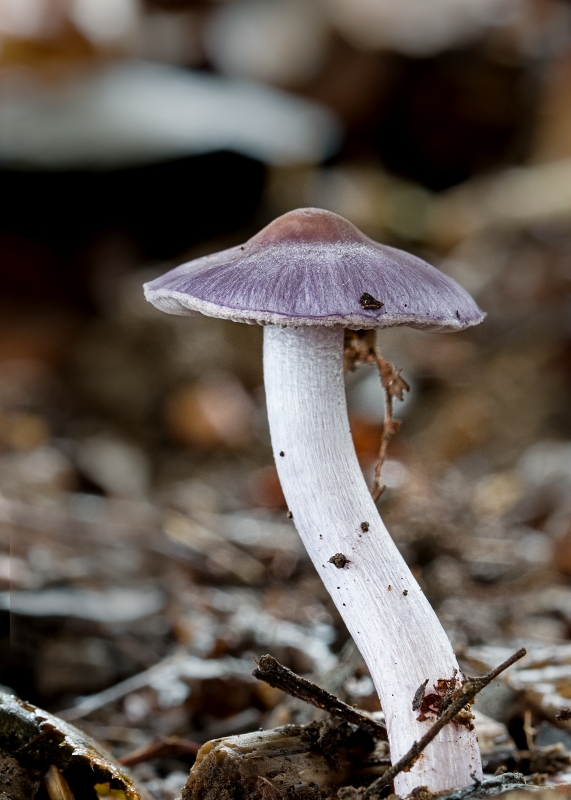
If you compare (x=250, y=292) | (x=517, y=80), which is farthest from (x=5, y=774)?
(x=517, y=80)

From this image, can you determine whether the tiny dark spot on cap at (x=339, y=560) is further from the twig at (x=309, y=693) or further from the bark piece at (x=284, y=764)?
the bark piece at (x=284, y=764)

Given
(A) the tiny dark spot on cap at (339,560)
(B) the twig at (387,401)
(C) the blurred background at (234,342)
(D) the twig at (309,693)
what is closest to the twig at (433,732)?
(D) the twig at (309,693)

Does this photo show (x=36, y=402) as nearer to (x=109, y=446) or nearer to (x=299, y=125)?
(x=109, y=446)

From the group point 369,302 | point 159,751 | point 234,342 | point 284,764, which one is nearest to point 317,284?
point 369,302

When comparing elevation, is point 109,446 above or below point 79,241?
below

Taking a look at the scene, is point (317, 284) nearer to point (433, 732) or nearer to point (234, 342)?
point (433, 732)

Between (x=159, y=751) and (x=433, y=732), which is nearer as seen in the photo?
(x=433, y=732)
